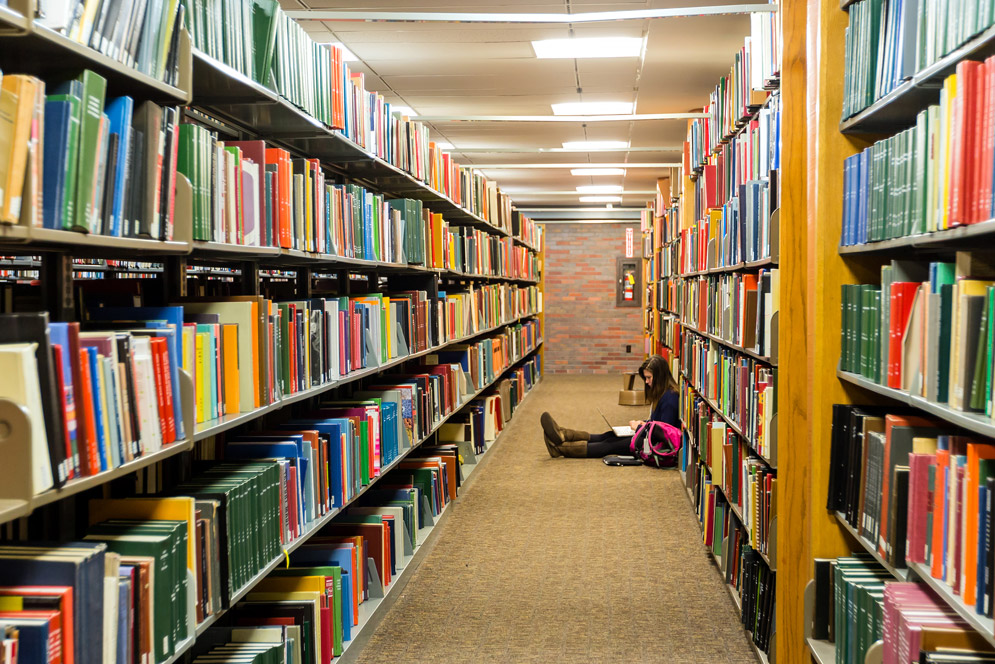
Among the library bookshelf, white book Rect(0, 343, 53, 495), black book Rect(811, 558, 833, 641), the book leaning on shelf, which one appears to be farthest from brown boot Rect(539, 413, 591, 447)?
white book Rect(0, 343, 53, 495)

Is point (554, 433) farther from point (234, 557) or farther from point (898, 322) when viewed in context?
point (898, 322)

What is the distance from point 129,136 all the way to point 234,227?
59 centimetres

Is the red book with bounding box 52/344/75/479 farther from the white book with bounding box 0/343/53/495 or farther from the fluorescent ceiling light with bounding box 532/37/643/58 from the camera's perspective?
the fluorescent ceiling light with bounding box 532/37/643/58

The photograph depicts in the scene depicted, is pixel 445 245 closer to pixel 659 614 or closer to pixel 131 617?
pixel 659 614

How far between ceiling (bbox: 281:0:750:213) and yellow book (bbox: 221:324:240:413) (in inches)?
104

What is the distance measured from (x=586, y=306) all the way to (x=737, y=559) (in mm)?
11983

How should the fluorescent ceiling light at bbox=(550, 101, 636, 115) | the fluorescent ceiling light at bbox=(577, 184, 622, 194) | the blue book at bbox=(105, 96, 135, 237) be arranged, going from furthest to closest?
the fluorescent ceiling light at bbox=(577, 184, 622, 194), the fluorescent ceiling light at bbox=(550, 101, 636, 115), the blue book at bbox=(105, 96, 135, 237)

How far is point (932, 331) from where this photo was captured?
1.78 m

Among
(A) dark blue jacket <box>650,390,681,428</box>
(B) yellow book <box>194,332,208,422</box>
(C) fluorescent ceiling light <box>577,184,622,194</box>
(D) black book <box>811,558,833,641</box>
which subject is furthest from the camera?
(C) fluorescent ceiling light <box>577,184,622,194</box>

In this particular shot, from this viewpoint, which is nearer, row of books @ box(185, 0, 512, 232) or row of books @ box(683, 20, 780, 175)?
row of books @ box(185, 0, 512, 232)

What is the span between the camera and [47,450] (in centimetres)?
144

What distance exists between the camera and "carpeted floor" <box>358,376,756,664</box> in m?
3.41

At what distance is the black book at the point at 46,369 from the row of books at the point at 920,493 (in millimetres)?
1548

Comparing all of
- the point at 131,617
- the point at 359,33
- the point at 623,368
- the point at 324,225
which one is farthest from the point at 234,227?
the point at 623,368
